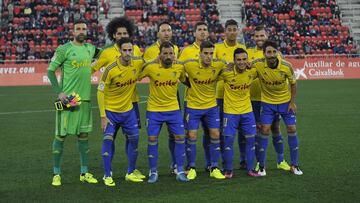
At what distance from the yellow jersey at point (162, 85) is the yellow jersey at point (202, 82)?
194 mm

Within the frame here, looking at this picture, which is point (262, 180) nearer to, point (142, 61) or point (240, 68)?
point (240, 68)

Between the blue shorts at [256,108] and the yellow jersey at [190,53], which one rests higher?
the yellow jersey at [190,53]

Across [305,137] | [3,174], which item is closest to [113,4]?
[305,137]

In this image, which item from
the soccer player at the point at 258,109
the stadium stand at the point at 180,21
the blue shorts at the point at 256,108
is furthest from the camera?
the stadium stand at the point at 180,21

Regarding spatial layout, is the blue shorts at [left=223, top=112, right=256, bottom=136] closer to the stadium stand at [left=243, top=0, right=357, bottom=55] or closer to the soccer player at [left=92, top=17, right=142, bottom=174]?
the soccer player at [left=92, top=17, right=142, bottom=174]

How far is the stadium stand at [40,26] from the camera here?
1247 inches

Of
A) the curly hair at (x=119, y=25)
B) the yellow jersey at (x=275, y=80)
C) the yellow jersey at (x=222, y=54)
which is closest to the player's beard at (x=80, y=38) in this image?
the curly hair at (x=119, y=25)

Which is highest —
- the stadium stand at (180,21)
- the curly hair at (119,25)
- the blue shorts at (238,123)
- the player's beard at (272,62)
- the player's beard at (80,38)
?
the stadium stand at (180,21)

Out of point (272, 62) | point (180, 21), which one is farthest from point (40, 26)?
point (272, 62)

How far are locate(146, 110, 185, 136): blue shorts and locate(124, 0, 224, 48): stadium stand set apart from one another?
2473 cm

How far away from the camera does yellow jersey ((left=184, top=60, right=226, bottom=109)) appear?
27.3 feet

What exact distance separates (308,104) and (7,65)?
16.3m

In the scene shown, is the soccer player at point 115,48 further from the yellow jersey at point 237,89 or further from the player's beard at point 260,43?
the player's beard at point 260,43

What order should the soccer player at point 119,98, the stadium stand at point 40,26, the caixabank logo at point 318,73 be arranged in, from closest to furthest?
1. the soccer player at point 119,98
2. the caixabank logo at point 318,73
3. the stadium stand at point 40,26
